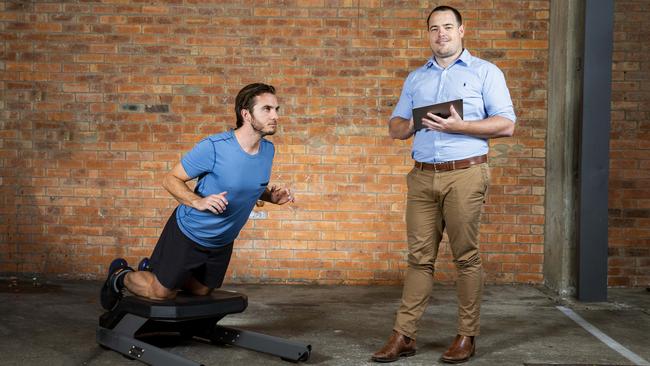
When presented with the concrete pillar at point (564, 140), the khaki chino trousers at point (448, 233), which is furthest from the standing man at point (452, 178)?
the concrete pillar at point (564, 140)

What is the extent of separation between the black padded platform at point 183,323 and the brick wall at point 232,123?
7.00ft

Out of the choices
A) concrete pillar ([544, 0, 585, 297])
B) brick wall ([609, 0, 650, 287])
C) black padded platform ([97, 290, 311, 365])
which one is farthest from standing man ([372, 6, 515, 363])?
brick wall ([609, 0, 650, 287])

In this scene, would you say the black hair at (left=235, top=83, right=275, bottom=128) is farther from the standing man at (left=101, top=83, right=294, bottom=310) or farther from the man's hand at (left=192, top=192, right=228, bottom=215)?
the man's hand at (left=192, top=192, right=228, bottom=215)

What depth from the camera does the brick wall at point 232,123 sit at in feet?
20.6

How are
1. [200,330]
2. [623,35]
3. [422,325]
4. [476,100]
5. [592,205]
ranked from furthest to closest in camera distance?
[623,35]
[592,205]
[422,325]
[200,330]
[476,100]

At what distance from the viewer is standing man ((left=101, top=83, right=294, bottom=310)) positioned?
3.87 m

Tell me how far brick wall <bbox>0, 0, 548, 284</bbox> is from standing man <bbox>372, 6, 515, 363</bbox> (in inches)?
90.3

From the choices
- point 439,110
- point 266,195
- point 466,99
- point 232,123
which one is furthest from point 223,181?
point 232,123

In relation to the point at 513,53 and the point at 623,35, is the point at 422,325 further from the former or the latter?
the point at 623,35

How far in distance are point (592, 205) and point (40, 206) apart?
456 centimetres

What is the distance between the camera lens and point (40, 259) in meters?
6.39

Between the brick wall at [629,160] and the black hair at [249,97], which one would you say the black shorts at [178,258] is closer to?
the black hair at [249,97]

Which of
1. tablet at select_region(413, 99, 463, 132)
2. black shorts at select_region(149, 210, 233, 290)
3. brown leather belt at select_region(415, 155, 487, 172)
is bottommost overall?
black shorts at select_region(149, 210, 233, 290)

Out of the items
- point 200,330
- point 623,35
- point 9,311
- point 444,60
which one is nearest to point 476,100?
point 444,60
